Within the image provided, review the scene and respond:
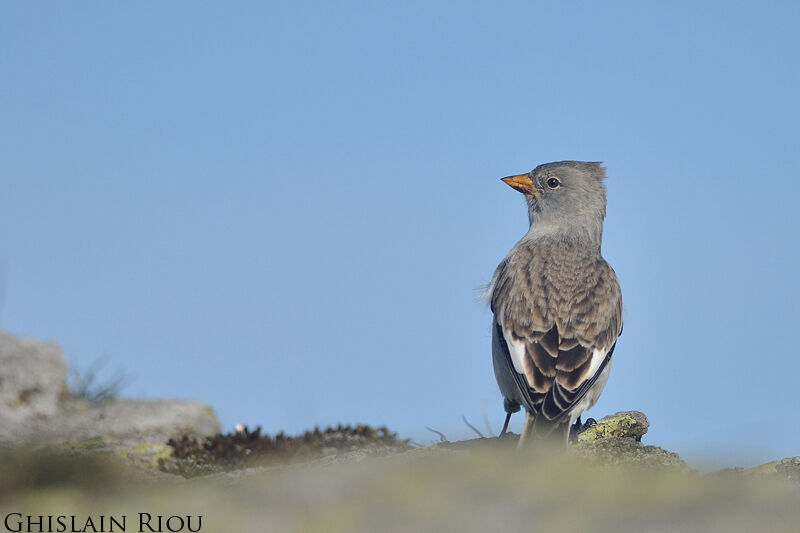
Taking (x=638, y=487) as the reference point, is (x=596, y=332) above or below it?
above

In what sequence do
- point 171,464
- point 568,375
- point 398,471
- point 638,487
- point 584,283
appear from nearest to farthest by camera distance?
point 638,487
point 398,471
point 568,375
point 584,283
point 171,464

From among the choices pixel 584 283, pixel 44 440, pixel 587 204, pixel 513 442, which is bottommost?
pixel 513 442

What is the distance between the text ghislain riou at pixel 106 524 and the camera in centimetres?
578

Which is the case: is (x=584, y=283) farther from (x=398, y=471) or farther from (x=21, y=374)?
(x=21, y=374)

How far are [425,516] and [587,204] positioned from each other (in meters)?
5.08

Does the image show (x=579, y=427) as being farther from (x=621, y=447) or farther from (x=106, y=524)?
(x=106, y=524)

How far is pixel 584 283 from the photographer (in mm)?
8438

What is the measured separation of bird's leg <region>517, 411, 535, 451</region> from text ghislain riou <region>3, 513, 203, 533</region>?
2539 mm

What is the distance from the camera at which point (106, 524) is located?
583 cm

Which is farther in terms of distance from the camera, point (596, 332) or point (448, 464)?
point (596, 332)

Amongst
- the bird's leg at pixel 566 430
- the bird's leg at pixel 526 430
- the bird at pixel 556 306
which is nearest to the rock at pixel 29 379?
the bird at pixel 556 306

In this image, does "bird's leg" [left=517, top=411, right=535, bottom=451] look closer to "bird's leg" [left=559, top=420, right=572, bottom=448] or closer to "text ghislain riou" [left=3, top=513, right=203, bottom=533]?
"bird's leg" [left=559, top=420, right=572, bottom=448]

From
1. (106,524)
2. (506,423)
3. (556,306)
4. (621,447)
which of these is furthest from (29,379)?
(621,447)

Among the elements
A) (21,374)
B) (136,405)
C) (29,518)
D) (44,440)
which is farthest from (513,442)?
(21,374)
